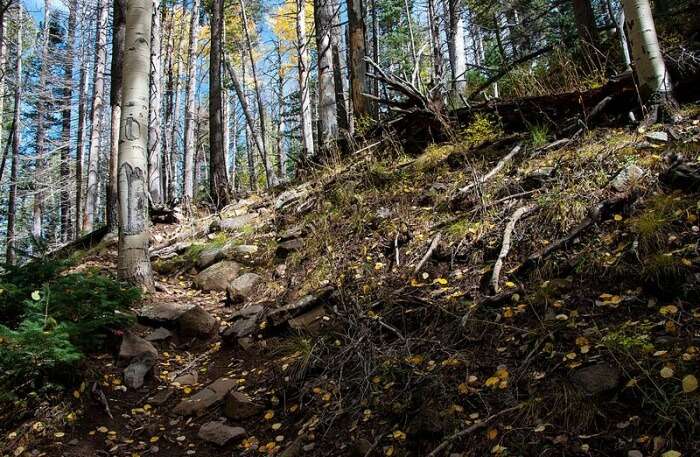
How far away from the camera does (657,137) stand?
3.78 metres

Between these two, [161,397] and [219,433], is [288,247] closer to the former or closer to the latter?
[161,397]

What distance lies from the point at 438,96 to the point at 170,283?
167 inches

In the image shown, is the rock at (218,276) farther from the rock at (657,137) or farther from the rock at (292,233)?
the rock at (657,137)

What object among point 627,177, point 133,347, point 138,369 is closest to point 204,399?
point 138,369

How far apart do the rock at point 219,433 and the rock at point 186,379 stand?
0.67 m

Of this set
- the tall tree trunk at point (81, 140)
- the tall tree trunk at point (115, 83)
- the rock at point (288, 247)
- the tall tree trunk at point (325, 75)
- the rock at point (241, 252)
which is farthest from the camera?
the tall tree trunk at point (81, 140)

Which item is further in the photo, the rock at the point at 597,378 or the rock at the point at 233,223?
the rock at the point at 233,223

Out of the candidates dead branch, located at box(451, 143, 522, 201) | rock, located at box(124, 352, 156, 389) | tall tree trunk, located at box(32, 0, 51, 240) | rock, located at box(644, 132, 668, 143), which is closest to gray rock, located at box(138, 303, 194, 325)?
rock, located at box(124, 352, 156, 389)

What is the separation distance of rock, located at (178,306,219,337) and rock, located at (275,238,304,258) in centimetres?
124

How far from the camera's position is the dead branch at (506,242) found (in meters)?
3.10

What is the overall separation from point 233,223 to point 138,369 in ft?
11.6

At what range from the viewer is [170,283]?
5.65 metres

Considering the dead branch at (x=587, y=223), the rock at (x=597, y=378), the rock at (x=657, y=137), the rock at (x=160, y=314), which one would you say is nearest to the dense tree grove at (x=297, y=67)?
the rock at (x=657, y=137)

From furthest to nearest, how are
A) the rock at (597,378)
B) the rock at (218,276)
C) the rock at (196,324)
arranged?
the rock at (218,276)
the rock at (196,324)
the rock at (597,378)
